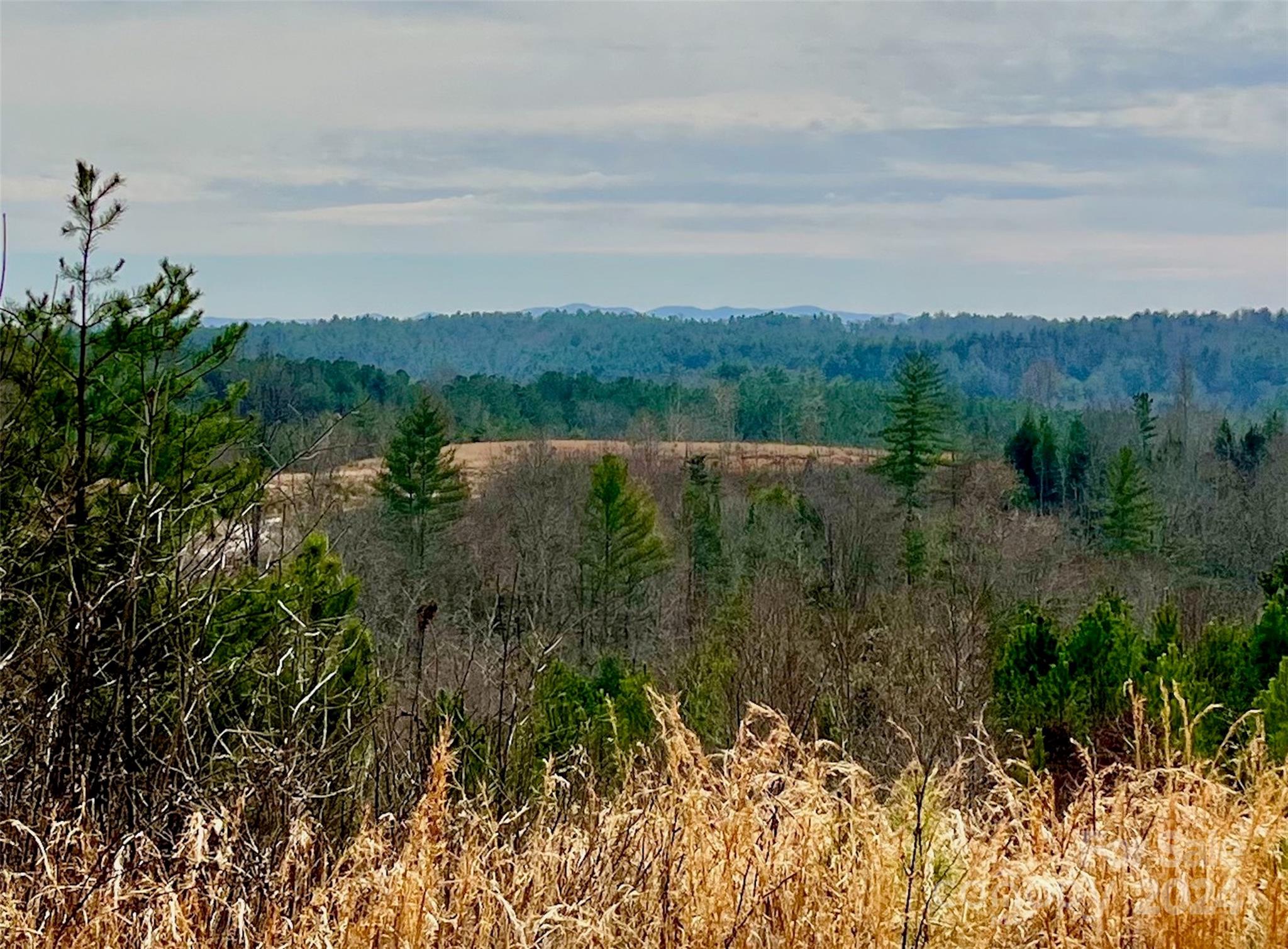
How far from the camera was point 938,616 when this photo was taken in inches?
824

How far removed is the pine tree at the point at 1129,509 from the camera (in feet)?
149

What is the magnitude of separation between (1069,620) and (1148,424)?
148ft

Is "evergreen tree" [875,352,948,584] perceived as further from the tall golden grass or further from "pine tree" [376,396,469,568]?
the tall golden grass

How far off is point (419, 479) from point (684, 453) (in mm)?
40039

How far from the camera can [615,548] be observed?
39219 millimetres

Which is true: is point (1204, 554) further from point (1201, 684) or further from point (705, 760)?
point (705, 760)

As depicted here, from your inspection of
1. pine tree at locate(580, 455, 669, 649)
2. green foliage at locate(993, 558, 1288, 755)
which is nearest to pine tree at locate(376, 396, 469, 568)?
pine tree at locate(580, 455, 669, 649)

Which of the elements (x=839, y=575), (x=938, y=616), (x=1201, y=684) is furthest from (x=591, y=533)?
(x=1201, y=684)

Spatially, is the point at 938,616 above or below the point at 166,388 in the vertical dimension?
below

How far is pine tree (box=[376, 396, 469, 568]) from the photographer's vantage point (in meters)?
42.2

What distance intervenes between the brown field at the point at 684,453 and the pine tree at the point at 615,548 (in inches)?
456

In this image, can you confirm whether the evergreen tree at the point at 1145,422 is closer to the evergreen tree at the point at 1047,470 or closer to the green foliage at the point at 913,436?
the evergreen tree at the point at 1047,470

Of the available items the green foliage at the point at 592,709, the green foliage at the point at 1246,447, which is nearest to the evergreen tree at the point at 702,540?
the green foliage at the point at 592,709

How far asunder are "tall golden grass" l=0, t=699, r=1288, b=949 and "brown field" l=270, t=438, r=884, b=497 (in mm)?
46161
